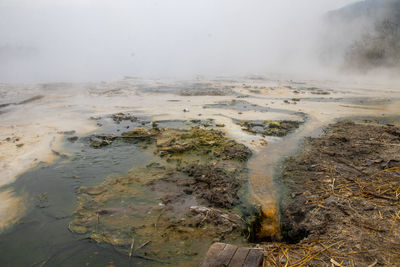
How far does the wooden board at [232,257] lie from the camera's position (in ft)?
8.58

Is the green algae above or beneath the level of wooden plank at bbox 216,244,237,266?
above

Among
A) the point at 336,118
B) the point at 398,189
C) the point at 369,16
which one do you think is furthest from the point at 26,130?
→ the point at 369,16

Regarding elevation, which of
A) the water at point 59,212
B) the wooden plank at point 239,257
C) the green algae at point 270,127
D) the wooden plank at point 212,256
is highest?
the green algae at point 270,127

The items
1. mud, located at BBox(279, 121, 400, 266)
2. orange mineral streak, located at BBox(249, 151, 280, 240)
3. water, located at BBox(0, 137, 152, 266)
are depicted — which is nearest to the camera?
mud, located at BBox(279, 121, 400, 266)

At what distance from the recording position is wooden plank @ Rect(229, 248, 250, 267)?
8.51 ft

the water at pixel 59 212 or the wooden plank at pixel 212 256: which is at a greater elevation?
the wooden plank at pixel 212 256

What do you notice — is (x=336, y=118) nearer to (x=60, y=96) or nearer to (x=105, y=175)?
(x=105, y=175)

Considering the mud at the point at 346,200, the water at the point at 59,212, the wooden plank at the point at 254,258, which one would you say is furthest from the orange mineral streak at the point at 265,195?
the water at the point at 59,212

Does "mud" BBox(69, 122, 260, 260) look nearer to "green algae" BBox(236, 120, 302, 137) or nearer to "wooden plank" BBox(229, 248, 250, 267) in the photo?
"wooden plank" BBox(229, 248, 250, 267)

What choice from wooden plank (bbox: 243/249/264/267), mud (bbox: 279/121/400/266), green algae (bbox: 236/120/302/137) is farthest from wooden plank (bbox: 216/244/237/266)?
green algae (bbox: 236/120/302/137)

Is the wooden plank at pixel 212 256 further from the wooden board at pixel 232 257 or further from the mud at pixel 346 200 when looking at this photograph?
the mud at pixel 346 200

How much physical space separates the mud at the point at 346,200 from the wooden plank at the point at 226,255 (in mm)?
857

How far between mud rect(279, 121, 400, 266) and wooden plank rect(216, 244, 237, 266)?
86 centimetres

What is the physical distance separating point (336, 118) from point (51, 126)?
40.4 feet
